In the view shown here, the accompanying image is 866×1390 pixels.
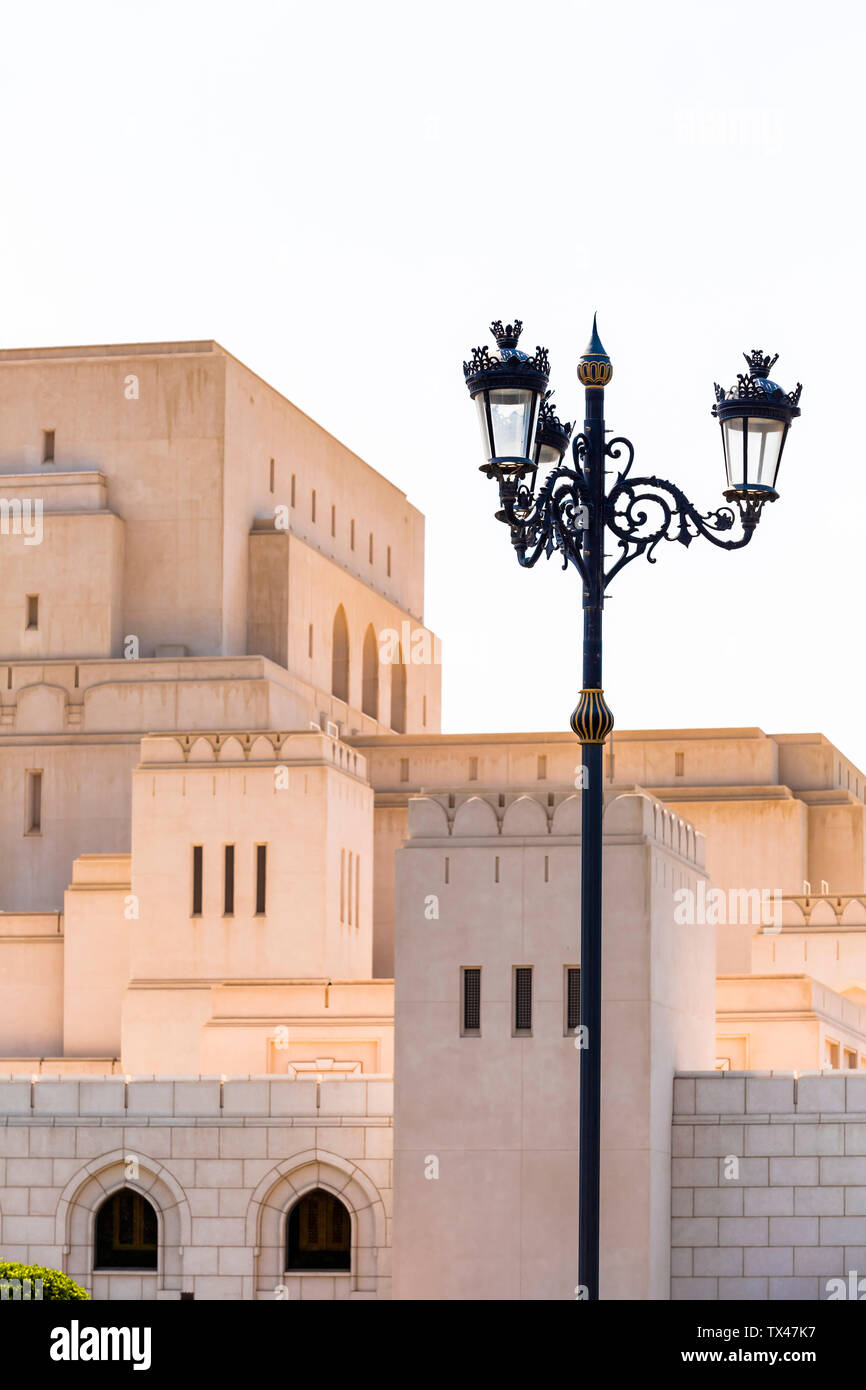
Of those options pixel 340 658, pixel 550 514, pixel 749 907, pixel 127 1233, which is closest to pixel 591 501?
pixel 550 514

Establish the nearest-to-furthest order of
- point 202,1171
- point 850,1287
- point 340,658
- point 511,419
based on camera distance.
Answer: point 511,419, point 850,1287, point 202,1171, point 340,658

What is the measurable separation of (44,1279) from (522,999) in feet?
19.3

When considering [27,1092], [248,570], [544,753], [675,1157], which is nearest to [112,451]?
[248,570]

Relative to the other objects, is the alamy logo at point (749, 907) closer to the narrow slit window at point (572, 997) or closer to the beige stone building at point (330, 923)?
the beige stone building at point (330, 923)

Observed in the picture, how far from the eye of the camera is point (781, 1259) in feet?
87.8

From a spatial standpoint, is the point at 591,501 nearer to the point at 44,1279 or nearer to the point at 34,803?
the point at 44,1279

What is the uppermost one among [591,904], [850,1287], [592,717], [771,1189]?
[592,717]

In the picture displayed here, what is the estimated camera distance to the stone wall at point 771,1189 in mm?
26703

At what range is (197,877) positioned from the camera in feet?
149

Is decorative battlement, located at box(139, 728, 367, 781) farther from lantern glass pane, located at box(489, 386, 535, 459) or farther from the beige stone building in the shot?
lantern glass pane, located at box(489, 386, 535, 459)

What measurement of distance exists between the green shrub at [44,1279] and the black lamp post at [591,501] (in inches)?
Result: 294

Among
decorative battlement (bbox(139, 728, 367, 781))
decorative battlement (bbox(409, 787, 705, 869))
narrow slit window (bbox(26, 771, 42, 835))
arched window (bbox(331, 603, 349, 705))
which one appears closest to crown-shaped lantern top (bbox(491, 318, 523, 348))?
decorative battlement (bbox(409, 787, 705, 869))
